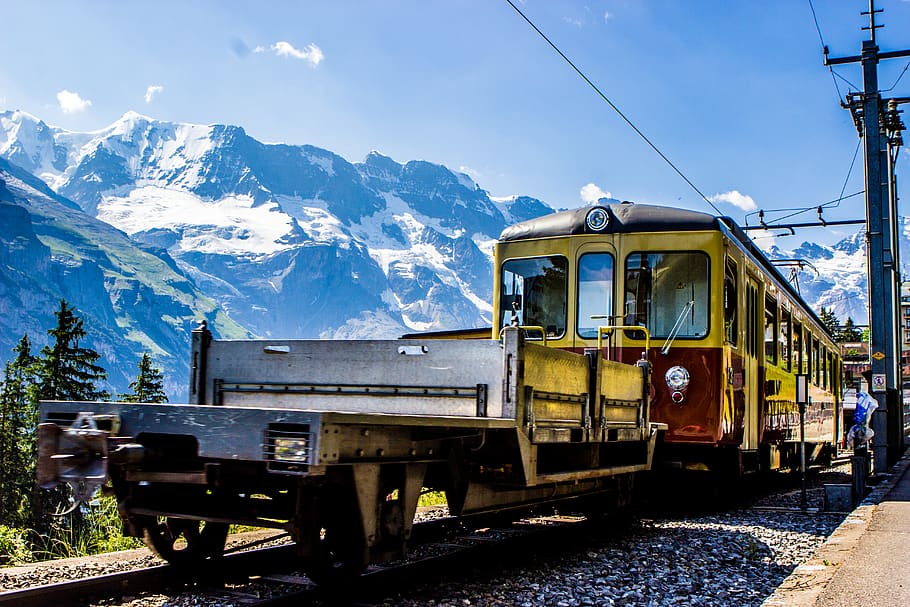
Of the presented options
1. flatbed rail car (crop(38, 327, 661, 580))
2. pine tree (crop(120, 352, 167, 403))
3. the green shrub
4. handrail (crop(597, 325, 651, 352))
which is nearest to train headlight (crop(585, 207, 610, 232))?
handrail (crop(597, 325, 651, 352))

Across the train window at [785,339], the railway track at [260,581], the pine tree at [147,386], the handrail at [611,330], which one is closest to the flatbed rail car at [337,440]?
the railway track at [260,581]

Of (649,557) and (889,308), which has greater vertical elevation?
(889,308)

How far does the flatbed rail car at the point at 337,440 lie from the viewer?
4.83 meters

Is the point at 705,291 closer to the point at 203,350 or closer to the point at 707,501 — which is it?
the point at 707,501

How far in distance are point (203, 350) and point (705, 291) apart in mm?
5357

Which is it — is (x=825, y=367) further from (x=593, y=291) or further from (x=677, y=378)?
(x=593, y=291)

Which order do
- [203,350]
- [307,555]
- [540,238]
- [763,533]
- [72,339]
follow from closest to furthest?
[307,555], [203,350], [763,533], [540,238], [72,339]

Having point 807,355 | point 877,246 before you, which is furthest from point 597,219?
point 877,246

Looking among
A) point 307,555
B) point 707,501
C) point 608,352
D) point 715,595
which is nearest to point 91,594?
point 307,555

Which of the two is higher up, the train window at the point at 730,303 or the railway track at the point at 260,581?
the train window at the point at 730,303

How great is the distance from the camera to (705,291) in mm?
9703

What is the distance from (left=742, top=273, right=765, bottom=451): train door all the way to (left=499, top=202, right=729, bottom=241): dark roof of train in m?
1.47

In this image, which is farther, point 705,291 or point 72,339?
point 72,339

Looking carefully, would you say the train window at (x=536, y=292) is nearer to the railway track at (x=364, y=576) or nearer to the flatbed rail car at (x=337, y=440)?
the railway track at (x=364, y=576)
